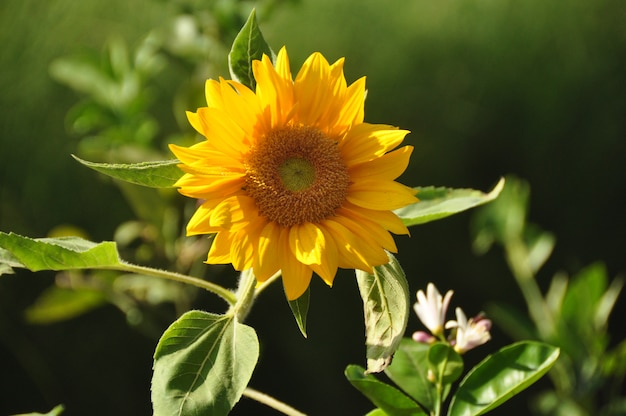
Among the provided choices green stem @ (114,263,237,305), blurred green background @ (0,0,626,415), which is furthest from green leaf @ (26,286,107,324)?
green stem @ (114,263,237,305)

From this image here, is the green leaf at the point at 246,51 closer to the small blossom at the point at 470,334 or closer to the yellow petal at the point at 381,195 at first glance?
the yellow petal at the point at 381,195

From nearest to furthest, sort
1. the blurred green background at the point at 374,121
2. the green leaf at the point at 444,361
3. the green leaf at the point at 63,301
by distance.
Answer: the green leaf at the point at 444,361 → the green leaf at the point at 63,301 → the blurred green background at the point at 374,121

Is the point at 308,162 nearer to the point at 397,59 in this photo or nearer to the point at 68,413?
the point at 68,413

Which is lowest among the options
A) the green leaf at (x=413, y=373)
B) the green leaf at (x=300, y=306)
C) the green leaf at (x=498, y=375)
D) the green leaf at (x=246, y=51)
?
the green leaf at (x=413, y=373)

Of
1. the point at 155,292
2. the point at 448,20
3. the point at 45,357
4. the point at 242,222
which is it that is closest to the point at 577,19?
the point at 448,20

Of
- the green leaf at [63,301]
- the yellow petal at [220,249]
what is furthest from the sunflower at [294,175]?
the green leaf at [63,301]

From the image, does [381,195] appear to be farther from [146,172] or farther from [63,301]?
[63,301]

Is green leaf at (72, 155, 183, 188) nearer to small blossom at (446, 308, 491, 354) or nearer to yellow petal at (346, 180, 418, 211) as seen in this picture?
yellow petal at (346, 180, 418, 211)
